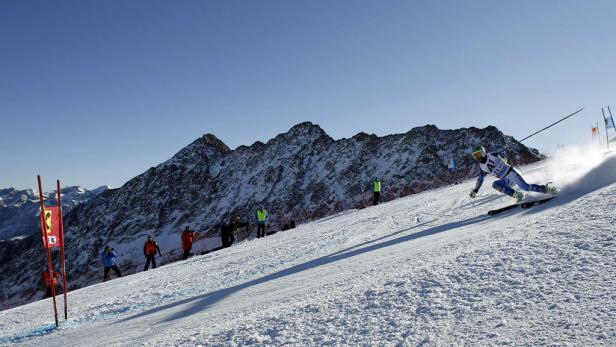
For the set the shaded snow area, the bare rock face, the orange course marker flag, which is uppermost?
the bare rock face

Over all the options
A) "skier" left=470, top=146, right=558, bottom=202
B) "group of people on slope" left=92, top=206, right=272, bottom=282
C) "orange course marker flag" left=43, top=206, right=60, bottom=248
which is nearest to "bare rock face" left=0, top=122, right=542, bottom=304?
"group of people on slope" left=92, top=206, right=272, bottom=282

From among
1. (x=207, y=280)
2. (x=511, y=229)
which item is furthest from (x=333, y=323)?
(x=207, y=280)

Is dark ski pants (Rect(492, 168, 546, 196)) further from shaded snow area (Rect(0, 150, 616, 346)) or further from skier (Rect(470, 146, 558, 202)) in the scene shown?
shaded snow area (Rect(0, 150, 616, 346))

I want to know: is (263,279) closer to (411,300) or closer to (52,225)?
(411,300)

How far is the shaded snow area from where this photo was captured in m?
2.99

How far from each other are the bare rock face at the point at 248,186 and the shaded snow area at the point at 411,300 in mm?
43054

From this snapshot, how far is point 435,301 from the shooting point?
356 centimetres

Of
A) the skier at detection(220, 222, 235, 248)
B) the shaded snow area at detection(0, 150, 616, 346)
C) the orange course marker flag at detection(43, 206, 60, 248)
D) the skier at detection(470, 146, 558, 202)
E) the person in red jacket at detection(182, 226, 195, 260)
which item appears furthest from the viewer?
the skier at detection(220, 222, 235, 248)

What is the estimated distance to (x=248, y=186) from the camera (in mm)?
71062

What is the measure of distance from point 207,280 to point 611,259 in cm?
714

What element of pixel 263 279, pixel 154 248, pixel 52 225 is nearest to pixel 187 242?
pixel 154 248

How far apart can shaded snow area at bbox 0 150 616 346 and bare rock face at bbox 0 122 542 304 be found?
1695 inches

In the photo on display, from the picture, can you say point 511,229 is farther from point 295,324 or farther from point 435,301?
point 295,324

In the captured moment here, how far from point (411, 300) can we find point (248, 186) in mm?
68403
